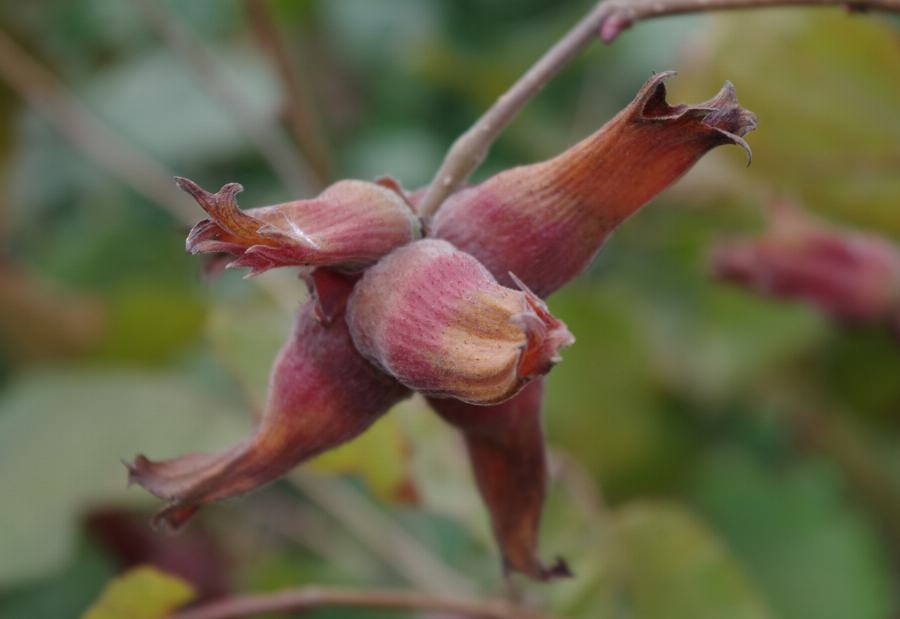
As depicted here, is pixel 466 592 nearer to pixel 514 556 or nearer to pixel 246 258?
pixel 514 556

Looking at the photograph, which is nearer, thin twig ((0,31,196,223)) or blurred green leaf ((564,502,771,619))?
blurred green leaf ((564,502,771,619))

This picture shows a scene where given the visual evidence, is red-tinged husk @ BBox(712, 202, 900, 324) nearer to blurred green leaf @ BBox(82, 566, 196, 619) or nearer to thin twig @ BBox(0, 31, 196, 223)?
blurred green leaf @ BBox(82, 566, 196, 619)

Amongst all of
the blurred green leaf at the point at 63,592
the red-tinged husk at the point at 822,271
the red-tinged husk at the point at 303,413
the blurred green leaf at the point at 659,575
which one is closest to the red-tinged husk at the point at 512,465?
the red-tinged husk at the point at 303,413

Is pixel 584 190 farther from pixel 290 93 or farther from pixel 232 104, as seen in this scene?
pixel 232 104

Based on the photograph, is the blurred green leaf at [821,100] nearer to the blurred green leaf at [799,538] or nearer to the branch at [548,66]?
the blurred green leaf at [799,538]

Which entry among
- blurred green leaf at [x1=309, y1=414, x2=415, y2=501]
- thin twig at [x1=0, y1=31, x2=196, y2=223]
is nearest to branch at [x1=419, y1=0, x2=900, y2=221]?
blurred green leaf at [x1=309, y1=414, x2=415, y2=501]
